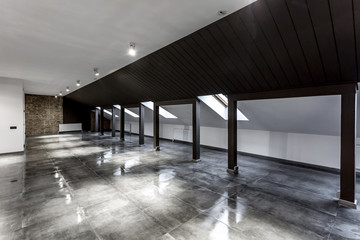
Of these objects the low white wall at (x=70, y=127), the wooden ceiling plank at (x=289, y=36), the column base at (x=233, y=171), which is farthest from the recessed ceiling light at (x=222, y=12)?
the low white wall at (x=70, y=127)

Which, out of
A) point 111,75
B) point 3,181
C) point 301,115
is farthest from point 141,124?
point 301,115

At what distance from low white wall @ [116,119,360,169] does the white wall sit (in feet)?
26.2

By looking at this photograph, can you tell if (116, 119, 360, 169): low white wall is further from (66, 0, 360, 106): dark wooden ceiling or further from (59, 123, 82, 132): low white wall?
(59, 123, 82, 132): low white wall

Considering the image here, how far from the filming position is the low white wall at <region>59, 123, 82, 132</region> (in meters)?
14.8

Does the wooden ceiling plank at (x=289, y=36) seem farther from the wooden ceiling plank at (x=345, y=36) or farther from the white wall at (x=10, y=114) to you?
the white wall at (x=10, y=114)

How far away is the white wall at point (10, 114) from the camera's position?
688 centimetres

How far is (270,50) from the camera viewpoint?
312 cm

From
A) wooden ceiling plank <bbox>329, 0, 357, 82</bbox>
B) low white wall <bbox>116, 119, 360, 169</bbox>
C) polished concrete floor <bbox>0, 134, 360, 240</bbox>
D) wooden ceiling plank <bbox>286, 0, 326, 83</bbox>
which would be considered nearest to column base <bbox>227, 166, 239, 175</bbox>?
polished concrete floor <bbox>0, 134, 360, 240</bbox>

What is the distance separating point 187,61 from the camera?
13.9 feet

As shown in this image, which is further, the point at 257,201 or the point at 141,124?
the point at 141,124

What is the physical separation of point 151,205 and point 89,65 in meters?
4.53

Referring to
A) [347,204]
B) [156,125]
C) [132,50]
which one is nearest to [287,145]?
[347,204]

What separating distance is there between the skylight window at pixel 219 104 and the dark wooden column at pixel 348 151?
3.09m

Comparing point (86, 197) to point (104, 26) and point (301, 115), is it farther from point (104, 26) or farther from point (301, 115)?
point (301, 115)
